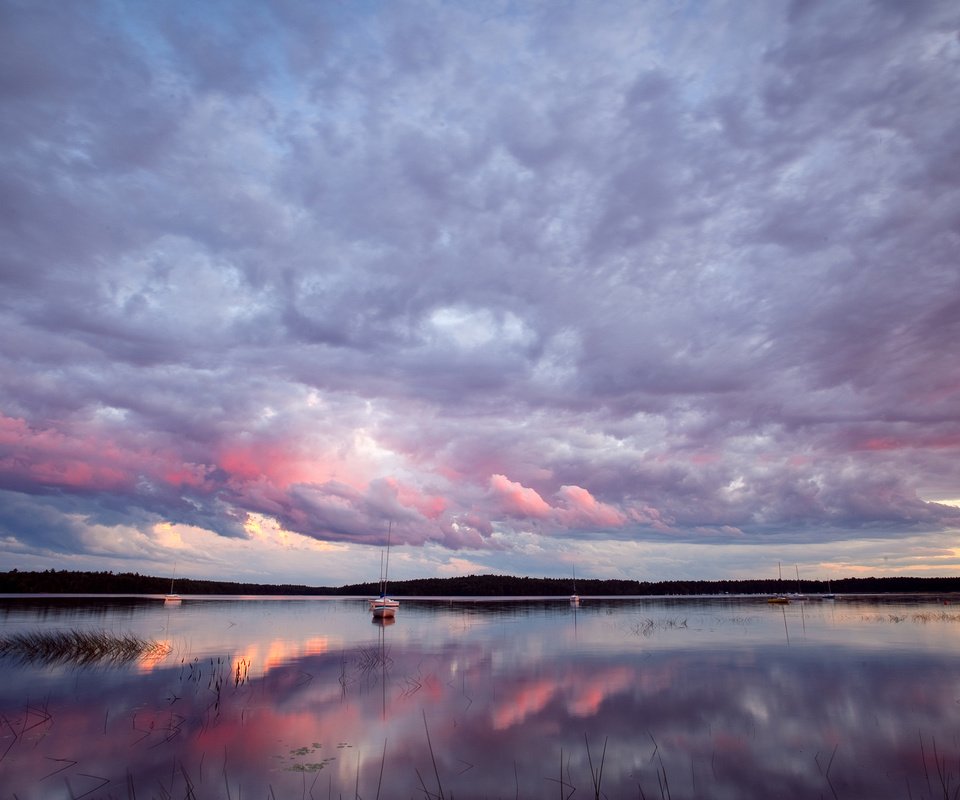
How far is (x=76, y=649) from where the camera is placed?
4688cm

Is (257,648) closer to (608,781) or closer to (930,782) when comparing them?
(608,781)

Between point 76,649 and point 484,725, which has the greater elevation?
point 76,649

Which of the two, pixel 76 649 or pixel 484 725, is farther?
pixel 76 649

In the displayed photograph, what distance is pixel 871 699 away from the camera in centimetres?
3122

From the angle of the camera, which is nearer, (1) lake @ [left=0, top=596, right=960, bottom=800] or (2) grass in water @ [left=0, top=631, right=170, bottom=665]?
(1) lake @ [left=0, top=596, right=960, bottom=800]

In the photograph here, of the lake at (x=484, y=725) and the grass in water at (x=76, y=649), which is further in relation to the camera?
the grass in water at (x=76, y=649)

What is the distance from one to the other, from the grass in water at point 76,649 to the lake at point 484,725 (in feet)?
4.15

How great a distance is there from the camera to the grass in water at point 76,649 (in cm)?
4306

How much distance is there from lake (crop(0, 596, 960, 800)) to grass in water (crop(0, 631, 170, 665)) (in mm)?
1266

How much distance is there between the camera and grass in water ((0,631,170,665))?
43062 mm

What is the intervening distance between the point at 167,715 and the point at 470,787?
652 inches

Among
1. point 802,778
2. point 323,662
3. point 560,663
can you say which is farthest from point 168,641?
point 802,778

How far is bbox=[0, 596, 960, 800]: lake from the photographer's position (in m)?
18.5

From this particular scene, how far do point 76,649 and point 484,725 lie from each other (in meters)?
38.5
